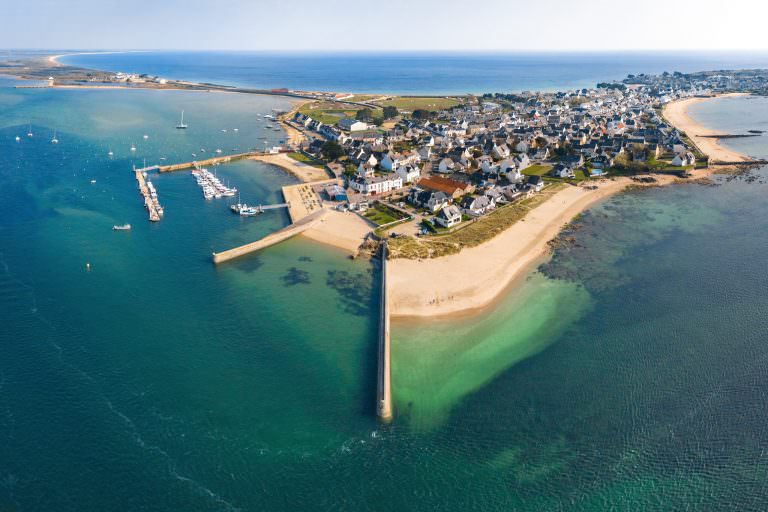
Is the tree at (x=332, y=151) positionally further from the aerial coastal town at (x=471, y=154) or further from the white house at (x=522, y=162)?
the white house at (x=522, y=162)

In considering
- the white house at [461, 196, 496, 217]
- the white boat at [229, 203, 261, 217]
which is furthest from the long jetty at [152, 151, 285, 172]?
the white house at [461, 196, 496, 217]

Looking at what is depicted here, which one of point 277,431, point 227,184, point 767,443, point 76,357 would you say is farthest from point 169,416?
point 227,184

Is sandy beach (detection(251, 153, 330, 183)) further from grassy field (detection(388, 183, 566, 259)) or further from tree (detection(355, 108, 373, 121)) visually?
tree (detection(355, 108, 373, 121))

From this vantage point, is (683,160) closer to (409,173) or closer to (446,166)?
(446,166)

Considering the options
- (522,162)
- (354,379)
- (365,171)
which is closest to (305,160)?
(365,171)

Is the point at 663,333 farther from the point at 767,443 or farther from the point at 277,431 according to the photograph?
the point at 277,431
